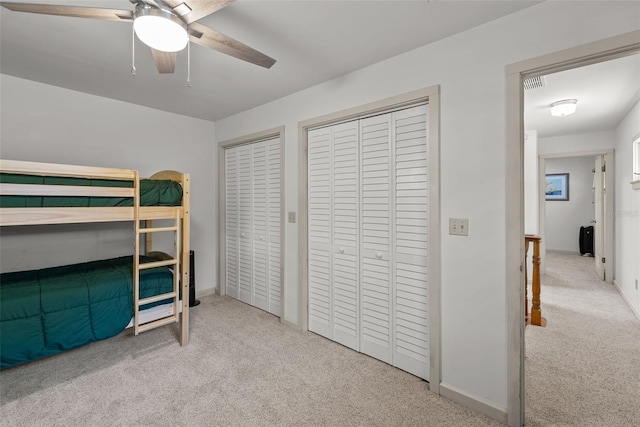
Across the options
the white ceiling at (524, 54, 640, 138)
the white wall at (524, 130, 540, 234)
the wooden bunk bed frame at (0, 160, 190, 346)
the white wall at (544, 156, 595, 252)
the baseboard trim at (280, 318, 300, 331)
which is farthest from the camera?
the white wall at (544, 156, 595, 252)

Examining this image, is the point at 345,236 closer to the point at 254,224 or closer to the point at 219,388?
the point at 254,224

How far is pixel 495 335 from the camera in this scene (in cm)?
178

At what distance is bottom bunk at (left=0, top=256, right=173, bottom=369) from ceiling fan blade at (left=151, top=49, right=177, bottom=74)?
5.12ft


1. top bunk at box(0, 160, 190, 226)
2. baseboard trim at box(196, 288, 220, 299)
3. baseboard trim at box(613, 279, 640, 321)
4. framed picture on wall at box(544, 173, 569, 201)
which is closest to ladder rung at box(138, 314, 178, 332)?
top bunk at box(0, 160, 190, 226)

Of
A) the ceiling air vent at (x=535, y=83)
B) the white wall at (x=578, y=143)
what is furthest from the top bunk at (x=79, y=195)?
the white wall at (x=578, y=143)

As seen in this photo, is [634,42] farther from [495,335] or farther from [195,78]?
[195,78]

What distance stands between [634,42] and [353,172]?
1704 mm

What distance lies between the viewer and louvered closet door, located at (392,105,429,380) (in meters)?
2.11

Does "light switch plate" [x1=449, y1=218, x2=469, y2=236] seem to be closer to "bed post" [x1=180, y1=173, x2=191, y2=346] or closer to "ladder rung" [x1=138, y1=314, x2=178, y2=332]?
"bed post" [x1=180, y1=173, x2=191, y2=346]

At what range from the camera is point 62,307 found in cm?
195

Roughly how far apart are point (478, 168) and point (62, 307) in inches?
112

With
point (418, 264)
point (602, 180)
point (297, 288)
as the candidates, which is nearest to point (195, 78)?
point (297, 288)

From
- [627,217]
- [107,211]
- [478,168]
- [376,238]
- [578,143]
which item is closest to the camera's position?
[478,168]

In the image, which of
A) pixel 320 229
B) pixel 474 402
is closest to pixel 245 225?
pixel 320 229
